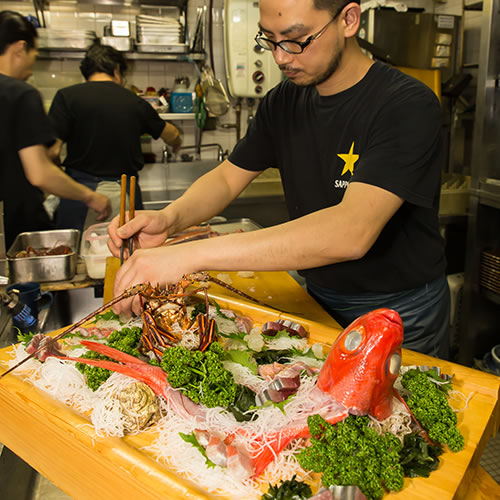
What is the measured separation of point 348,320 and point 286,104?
0.90 meters

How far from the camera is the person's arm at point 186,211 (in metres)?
1.80

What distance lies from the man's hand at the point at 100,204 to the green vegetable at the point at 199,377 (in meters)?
2.37

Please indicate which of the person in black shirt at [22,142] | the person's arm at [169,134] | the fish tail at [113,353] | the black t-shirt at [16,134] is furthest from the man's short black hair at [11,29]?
the fish tail at [113,353]

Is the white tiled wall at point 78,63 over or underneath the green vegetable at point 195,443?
over

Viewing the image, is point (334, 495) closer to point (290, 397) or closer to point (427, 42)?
point (290, 397)

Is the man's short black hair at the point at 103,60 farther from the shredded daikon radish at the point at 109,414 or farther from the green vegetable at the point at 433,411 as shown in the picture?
the green vegetable at the point at 433,411

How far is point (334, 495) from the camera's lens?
808 mm

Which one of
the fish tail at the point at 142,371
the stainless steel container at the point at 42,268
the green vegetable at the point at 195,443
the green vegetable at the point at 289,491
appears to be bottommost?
the stainless steel container at the point at 42,268

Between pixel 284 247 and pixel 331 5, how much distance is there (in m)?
0.75

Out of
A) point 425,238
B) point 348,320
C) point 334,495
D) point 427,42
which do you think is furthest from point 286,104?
point 427,42

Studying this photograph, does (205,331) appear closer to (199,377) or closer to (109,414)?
(199,377)

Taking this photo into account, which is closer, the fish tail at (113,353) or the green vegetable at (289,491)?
the green vegetable at (289,491)

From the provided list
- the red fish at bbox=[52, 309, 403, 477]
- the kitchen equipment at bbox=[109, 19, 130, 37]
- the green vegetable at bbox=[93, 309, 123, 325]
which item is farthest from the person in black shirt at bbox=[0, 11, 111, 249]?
the red fish at bbox=[52, 309, 403, 477]

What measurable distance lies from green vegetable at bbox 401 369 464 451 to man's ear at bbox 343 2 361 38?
43.7 inches
